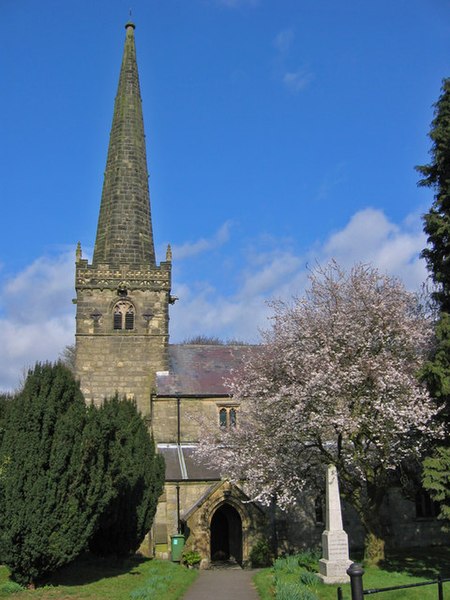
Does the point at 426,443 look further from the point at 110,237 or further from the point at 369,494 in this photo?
the point at 110,237

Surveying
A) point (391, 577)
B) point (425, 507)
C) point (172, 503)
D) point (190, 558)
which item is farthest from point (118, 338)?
point (391, 577)

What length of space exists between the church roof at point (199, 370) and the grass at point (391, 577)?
12773mm

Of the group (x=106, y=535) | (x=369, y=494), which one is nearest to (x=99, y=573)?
(x=106, y=535)

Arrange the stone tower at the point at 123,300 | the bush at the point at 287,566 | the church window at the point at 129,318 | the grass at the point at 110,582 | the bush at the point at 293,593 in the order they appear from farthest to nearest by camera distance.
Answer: the church window at the point at 129,318
the stone tower at the point at 123,300
the bush at the point at 287,566
the grass at the point at 110,582
the bush at the point at 293,593

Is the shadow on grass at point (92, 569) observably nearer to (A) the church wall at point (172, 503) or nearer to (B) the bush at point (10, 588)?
(B) the bush at point (10, 588)

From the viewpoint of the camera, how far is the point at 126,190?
35125mm

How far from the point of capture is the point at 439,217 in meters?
18.5

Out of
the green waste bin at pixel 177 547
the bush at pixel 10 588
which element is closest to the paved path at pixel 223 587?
the green waste bin at pixel 177 547

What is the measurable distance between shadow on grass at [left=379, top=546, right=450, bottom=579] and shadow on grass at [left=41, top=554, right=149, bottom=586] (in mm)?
8590

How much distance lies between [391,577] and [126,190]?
25242mm

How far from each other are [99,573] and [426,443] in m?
11.6

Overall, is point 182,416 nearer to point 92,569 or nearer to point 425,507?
point 92,569

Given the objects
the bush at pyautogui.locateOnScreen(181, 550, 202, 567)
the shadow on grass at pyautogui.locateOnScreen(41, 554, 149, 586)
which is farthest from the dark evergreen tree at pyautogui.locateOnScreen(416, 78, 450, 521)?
the bush at pyautogui.locateOnScreen(181, 550, 202, 567)

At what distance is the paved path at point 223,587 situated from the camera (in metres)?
16.8
